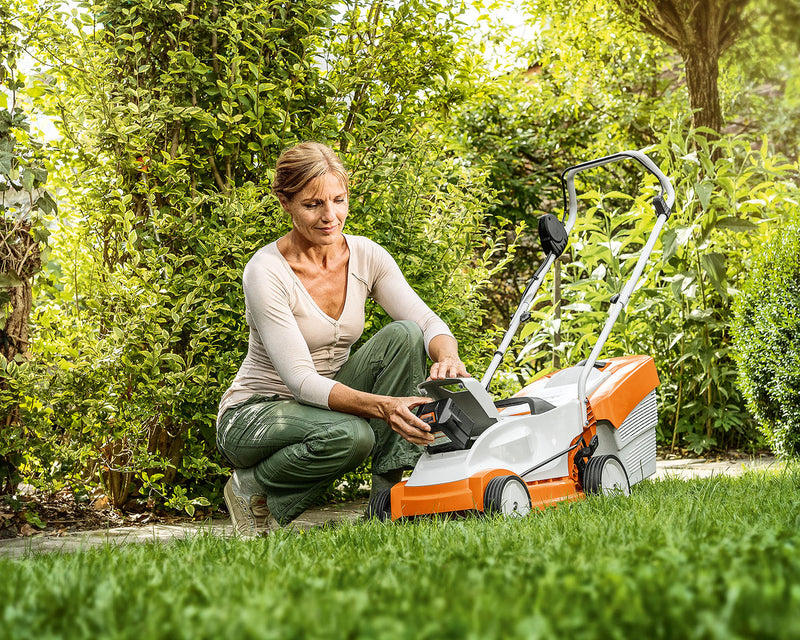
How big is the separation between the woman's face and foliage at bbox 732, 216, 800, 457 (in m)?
2.58

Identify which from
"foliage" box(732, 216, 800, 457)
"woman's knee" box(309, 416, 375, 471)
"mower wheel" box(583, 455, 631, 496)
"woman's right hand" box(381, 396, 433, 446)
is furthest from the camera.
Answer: "foliage" box(732, 216, 800, 457)

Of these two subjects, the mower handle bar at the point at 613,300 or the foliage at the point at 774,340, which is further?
the foliage at the point at 774,340

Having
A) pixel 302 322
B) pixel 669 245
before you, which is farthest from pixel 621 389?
pixel 669 245

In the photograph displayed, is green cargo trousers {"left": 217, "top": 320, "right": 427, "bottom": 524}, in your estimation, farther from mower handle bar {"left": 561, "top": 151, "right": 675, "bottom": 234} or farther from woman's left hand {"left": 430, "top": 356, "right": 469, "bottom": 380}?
mower handle bar {"left": 561, "top": 151, "right": 675, "bottom": 234}

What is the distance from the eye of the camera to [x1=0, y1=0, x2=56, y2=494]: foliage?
10.6 feet

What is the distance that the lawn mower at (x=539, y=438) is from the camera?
270 cm

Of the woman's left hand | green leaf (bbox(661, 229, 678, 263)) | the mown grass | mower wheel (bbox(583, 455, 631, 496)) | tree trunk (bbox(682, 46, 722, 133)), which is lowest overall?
mower wheel (bbox(583, 455, 631, 496))

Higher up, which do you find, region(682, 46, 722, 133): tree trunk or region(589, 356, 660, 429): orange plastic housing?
region(682, 46, 722, 133): tree trunk

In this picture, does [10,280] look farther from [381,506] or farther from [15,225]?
[381,506]

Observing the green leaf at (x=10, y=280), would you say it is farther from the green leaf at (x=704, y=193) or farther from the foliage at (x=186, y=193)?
the green leaf at (x=704, y=193)

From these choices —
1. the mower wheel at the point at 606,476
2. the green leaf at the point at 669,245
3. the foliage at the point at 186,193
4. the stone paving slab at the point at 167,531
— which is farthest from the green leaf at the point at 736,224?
the mower wheel at the point at 606,476

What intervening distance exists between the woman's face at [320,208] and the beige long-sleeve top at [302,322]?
0.16 metres

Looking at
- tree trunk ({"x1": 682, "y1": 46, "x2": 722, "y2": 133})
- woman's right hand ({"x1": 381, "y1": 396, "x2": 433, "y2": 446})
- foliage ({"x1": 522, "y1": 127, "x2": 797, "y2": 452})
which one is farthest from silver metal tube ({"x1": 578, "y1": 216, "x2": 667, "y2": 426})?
tree trunk ({"x1": 682, "y1": 46, "x2": 722, "y2": 133})

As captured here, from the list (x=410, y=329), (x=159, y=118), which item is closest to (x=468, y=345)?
(x=410, y=329)
